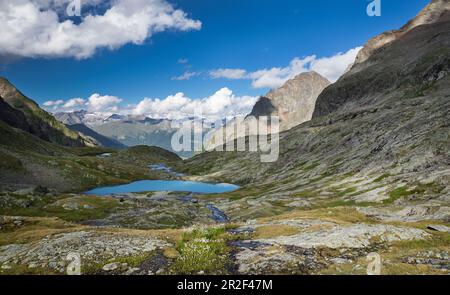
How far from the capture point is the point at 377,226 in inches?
1355

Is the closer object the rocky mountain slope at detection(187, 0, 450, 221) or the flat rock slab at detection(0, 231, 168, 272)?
the flat rock slab at detection(0, 231, 168, 272)

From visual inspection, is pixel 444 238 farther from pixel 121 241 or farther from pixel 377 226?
pixel 121 241

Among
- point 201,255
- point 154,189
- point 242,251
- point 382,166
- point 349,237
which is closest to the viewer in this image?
point 201,255

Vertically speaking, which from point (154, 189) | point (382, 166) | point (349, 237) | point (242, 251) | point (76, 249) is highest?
point (382, 166)

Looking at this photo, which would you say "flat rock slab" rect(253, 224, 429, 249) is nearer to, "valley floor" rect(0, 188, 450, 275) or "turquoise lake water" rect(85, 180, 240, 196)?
"valley floor" rect(0, 188, 450, 275)

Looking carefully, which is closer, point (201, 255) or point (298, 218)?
point (201, 255)

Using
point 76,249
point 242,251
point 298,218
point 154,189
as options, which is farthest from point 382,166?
point 154,189

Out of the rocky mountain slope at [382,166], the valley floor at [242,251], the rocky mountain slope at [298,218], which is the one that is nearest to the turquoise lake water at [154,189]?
the rocky mountain slope at [298,218]

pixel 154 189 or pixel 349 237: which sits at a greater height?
pixel 349 237

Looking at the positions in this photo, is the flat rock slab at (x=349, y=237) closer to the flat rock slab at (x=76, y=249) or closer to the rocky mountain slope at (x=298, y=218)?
the rocky mountain slope at (x=298, y=218)

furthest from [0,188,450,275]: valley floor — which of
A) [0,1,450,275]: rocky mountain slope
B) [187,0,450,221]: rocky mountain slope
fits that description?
[187,0,450,221]: rocky mountain slope

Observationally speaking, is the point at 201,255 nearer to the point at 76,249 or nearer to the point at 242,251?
the point at 242,251
